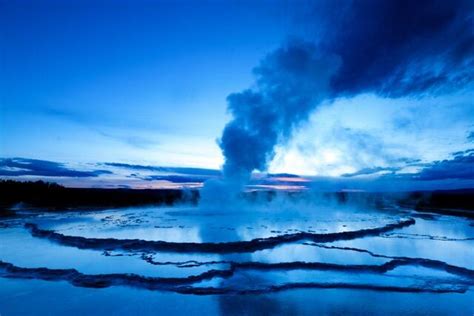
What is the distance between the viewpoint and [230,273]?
7621 mm

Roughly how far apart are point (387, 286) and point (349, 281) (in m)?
0.79

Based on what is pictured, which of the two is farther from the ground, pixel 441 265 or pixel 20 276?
pixel 441 265

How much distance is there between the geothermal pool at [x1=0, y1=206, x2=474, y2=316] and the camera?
5855 mm

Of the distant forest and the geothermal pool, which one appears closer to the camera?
the geothermal pool

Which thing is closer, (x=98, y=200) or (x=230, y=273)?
(x=230, y=273)

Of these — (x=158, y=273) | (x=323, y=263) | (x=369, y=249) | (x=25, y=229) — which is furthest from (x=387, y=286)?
(x=25, y=229)

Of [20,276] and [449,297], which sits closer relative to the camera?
[449,297]

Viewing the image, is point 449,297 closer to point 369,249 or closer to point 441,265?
point 441,265

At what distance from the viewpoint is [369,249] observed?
10.7m

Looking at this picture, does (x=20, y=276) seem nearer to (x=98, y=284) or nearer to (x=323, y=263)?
(x=98, y=284)

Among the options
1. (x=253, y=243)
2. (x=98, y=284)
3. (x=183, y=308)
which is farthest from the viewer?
(x=253, y=243)

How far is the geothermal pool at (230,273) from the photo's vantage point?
19.2 ft

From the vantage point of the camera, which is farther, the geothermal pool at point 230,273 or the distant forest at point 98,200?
the distant forest at point 98,200

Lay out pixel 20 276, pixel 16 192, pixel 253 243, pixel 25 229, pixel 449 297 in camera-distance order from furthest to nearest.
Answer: pixel 16 192, pixel 25 229, pixel 253 243, pixel 20 276, pixel 449 297
